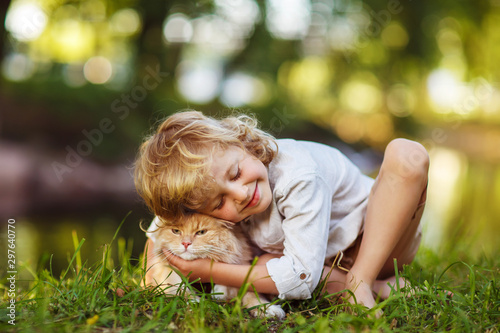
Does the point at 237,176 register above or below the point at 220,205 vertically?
above

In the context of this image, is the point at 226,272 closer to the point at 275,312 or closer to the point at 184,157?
the point at 275,312

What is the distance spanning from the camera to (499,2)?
888cm

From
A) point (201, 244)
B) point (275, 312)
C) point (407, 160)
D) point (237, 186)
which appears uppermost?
point (407, 160)

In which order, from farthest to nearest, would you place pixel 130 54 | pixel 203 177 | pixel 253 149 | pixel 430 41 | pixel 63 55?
pixel 63 55, pixel 430 41, pixel 130 54, pixel 253 149, pixel 203 177

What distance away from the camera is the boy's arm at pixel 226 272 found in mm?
1738

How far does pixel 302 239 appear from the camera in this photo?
174 centimetres

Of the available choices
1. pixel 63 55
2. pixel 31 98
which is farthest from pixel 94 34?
pixel 31 98

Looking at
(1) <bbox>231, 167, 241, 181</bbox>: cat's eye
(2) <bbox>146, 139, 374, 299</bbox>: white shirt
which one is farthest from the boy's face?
(2) <bbox>146, 139, 374, 299</bbox>: white shirt

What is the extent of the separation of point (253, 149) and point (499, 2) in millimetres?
9241

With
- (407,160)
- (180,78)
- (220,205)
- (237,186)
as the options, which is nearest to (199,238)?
(220,205)

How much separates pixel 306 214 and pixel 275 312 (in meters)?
0.40

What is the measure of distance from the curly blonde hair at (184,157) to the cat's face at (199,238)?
0.19ft

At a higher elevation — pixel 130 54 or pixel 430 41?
pixel 430 41

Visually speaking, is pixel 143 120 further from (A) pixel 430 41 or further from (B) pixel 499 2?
(B) pixel 499 2
